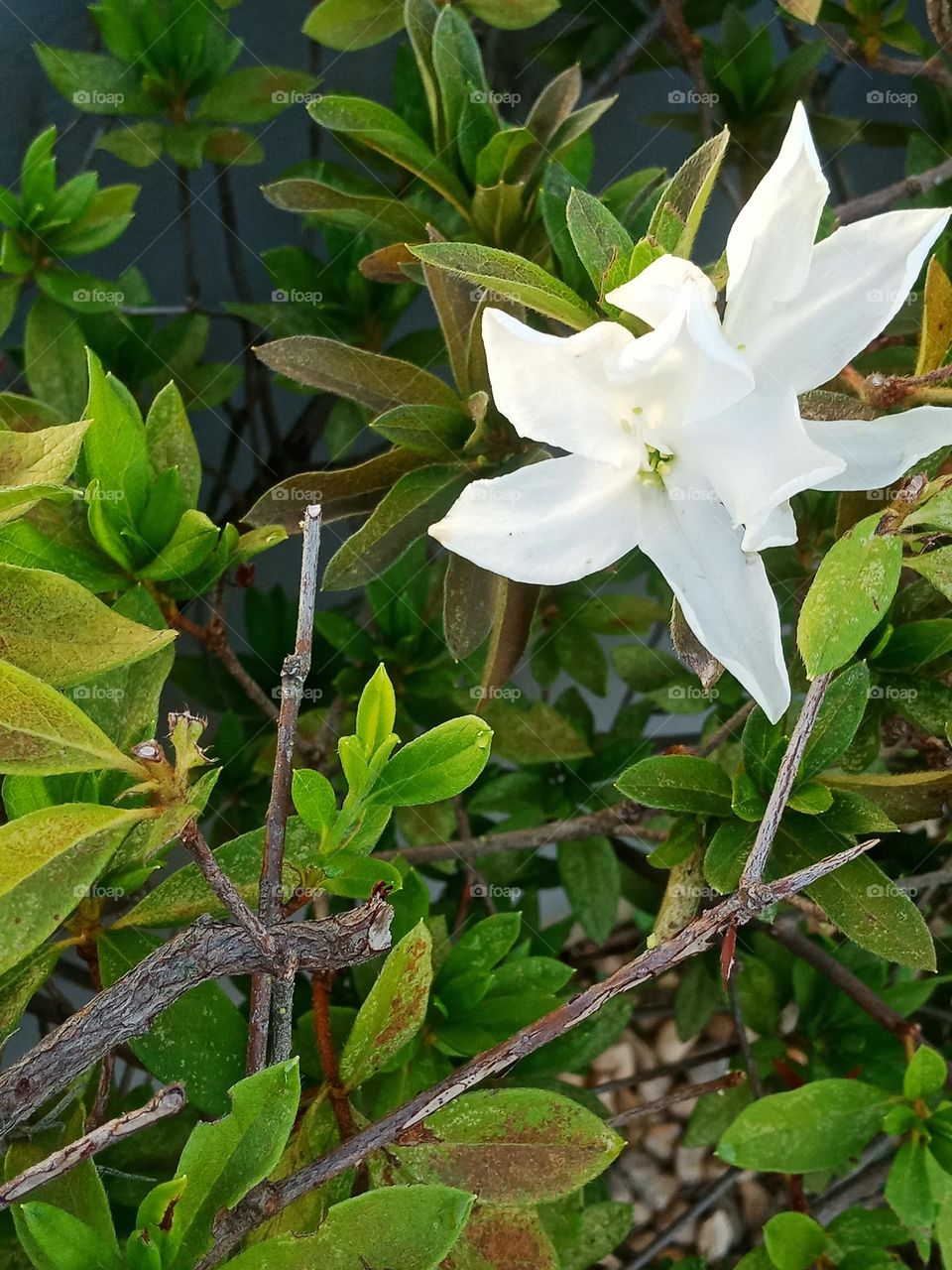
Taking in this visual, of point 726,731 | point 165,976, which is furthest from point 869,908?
point 165,976

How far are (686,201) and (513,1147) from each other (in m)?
0.58

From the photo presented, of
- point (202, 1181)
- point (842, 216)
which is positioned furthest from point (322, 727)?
point (842, 216)

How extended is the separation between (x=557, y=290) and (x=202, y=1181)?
1.71 feet

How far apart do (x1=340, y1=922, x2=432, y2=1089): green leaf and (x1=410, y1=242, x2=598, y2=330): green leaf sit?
375 mm

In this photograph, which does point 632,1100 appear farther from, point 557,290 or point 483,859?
point 557,290

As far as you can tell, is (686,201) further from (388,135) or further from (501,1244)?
(501,1244)

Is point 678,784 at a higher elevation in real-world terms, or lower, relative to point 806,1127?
higher

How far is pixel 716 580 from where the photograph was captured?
0.59 meters

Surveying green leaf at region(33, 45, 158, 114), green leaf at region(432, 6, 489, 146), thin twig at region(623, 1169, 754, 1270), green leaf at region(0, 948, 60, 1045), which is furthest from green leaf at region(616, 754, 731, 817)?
green leaf at region(33, 45, 158, 114)

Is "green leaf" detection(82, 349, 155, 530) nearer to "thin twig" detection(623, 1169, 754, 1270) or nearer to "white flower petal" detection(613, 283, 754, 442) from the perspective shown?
"white flower petal" detection(613, 283, 754, 442)

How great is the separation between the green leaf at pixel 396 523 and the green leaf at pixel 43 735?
33 cm

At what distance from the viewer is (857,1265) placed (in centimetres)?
83

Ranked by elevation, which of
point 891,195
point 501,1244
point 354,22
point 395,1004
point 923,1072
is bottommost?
point 923,1072

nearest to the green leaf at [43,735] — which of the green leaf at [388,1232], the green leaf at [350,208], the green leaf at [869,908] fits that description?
the green leaf at [388,1232]
